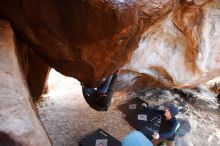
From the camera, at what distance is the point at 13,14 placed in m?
1.89

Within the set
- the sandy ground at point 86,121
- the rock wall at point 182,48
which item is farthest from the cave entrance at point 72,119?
the rock wall at point 182,48

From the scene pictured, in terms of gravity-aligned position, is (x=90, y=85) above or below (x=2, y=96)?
below

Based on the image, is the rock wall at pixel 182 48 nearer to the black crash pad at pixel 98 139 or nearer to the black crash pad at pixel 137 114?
the black crash pad at pixel 137 114

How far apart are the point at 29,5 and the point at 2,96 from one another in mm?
658

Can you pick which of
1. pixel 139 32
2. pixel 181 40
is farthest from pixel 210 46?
pixel 139 32

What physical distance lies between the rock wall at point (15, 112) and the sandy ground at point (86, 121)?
58.1 inches

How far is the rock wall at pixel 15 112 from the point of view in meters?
1.23

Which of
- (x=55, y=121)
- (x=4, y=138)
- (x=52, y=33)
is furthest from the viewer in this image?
(x=55, y=121)

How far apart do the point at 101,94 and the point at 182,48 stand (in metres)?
1.17

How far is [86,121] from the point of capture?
127 inches

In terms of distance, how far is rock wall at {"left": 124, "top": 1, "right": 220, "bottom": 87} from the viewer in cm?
316

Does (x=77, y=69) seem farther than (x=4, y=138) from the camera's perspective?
Yes

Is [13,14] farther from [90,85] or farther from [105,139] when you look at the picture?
[105,139]

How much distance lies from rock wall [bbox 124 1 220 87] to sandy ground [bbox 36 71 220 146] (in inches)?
18.1
